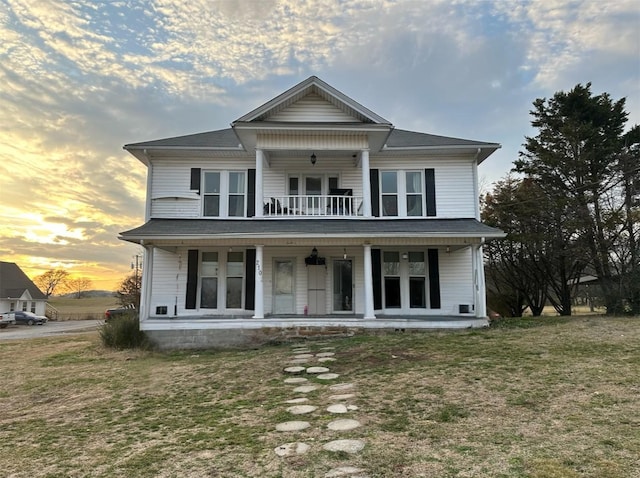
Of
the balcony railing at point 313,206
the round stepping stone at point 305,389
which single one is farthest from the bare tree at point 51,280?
the round stepping stone at point 305,389

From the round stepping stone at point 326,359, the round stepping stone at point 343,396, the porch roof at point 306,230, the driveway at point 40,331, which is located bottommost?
the driveway at point 40,331

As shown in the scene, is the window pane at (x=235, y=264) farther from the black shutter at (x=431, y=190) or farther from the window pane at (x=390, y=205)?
the black shutter at (x=431, y=190)

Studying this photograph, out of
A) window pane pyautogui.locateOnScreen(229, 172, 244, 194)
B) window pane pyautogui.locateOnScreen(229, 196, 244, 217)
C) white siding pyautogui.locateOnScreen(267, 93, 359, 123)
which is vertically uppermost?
white siding pyautogui.locateOnScreen(267, 93, 359, 123)

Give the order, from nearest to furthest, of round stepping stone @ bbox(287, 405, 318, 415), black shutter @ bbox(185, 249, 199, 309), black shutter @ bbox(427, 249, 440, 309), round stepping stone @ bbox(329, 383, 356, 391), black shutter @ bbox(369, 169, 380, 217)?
round stepping stone @ bbox(287, 405, 318, 415) → round stepping stone @ bbox(329, 383, 356, 391) → black shutter @ bbox(185, 249, 199, 309) → black shutter @ bbox(427, 249, 440, 309) → black shutter @ bbox(369, 169, 380, 217)

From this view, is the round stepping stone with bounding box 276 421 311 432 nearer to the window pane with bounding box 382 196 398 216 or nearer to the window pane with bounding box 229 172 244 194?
the window pane with bounding box 382 196 398 216

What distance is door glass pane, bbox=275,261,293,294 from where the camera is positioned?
43.7 feet

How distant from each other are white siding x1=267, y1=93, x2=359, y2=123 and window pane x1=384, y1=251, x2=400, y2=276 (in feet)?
15.1

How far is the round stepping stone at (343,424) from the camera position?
4.44 meters

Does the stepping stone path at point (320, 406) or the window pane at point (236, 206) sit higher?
the window pane at point (236, 206)

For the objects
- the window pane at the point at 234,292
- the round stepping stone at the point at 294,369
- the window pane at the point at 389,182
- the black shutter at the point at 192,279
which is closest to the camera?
the round stepping stone at the point at 294,369

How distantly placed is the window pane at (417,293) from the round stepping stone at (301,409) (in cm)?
852

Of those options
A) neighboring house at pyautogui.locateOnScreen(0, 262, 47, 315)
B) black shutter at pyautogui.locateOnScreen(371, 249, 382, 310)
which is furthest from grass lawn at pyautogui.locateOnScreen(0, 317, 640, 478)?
neighboring house at pyautogui.locateOnScreen(0, 262, 47, 315)

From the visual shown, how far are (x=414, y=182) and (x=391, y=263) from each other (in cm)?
289

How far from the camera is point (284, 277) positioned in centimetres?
1339
